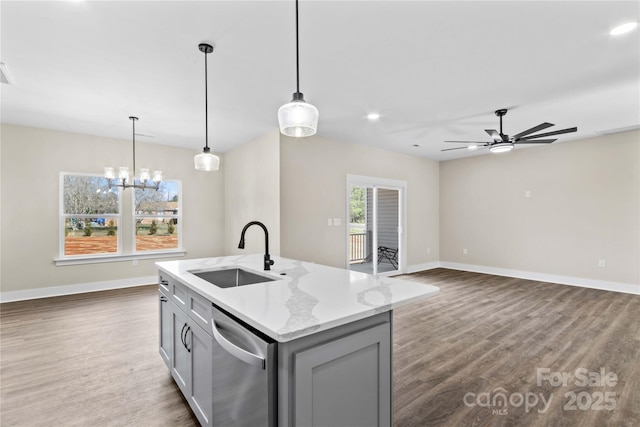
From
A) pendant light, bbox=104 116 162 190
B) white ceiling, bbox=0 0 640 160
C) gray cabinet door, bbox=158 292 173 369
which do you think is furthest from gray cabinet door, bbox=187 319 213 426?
pendant light, bbox=104 116 162 190

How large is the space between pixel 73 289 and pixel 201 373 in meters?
4.74

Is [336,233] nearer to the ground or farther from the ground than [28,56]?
nearer to the ground

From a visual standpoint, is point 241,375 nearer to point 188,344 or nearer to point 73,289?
point 188,344

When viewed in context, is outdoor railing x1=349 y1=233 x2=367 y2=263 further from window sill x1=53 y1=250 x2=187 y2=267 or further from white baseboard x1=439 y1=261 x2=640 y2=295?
window sill x1=53 y1=250 x2=187 y2=267

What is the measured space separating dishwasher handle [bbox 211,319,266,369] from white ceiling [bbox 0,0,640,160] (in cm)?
206

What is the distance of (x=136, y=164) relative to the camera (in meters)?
5.63

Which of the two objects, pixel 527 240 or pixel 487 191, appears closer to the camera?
pixel 527 240

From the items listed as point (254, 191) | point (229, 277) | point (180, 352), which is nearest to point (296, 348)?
point (180, 352)

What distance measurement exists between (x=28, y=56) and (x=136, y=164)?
3135mm

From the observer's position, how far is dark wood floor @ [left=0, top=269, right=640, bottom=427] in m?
2.04

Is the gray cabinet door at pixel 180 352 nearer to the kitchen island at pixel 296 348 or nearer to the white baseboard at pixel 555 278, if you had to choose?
the kitchen island at pixel 296 348

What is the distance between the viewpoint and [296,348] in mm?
1145

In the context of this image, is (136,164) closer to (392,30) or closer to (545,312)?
(392,30)

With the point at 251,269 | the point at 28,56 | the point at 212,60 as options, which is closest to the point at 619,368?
the point at 251,269
